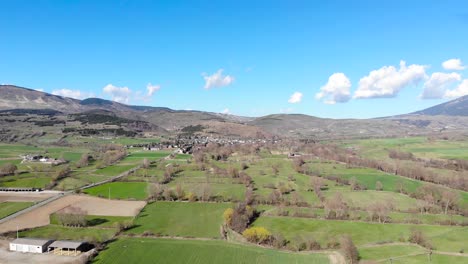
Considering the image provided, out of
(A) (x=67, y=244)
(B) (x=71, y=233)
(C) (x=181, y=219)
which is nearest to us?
(A) (x=67, y=244)

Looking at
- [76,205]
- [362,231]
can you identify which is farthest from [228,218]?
[76,205]

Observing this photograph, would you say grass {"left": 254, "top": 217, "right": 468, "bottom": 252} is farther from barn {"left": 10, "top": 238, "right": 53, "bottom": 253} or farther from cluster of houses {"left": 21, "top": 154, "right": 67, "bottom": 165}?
cluster of houses {"left": 21, "top": 154, "right": 67, "bottom": 165}

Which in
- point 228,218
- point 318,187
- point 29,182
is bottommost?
point 228,218

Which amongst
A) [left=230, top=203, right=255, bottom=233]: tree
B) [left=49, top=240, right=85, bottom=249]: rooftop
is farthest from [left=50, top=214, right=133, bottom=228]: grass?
[left=230, top=203, right=255, bottom=233]: tree

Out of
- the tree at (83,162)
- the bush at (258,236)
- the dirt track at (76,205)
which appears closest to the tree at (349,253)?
the bush at (258,236)

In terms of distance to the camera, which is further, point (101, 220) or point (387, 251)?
point (101, 220)

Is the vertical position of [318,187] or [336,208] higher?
[318,187]

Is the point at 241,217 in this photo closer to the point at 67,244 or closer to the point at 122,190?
the point at 67,244

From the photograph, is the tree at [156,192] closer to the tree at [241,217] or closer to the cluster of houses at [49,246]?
the tree at [241,217]
